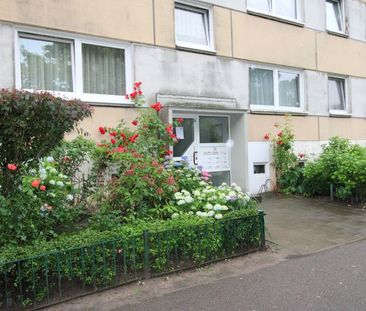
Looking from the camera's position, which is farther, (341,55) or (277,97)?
(341,55)

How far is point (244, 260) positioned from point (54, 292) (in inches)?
93.9

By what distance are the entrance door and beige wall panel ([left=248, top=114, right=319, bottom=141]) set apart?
703 mm

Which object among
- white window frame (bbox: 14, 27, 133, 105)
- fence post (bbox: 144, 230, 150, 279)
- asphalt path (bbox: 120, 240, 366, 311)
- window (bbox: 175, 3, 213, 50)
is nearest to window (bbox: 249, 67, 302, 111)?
window (bbox: 175, 3, 213, 50)

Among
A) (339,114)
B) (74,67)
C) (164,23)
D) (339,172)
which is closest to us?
(74,67)

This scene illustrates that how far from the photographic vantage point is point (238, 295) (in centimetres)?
391

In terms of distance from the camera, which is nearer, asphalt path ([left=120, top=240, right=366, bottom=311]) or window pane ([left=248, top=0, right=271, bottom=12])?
asphalt path ([left=120, top=240, right=366, bottom=311])

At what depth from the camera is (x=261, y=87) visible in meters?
9.91

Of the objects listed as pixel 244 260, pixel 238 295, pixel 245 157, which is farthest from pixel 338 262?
pixel 245 157

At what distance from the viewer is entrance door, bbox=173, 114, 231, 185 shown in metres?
8.44

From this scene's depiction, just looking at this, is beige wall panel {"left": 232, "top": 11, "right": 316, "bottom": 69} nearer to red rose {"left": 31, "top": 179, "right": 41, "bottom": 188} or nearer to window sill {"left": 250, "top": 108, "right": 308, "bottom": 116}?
window sill {"left": 250, "top": 108, "right": 308, "bottom": 116}

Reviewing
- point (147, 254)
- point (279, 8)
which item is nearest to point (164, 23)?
point (279, 8)

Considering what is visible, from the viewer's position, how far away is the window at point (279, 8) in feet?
31.9

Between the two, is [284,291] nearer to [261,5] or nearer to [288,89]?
[288,89]

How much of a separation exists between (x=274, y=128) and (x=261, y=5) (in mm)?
3220
